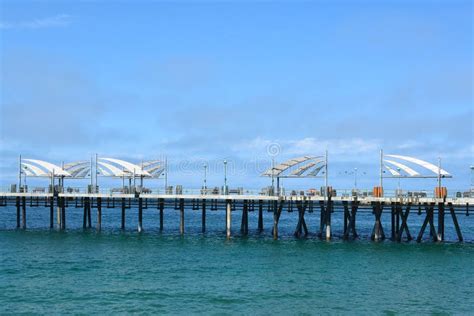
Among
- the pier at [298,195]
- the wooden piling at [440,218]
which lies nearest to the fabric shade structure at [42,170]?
the pier at [298,195]

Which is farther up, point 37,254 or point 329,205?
point 329,205

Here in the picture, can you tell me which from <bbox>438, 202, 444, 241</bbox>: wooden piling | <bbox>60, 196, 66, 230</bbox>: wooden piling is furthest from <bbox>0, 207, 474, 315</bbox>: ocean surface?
<bbox>60, 196, 66, 230</bbox>: wooden piling

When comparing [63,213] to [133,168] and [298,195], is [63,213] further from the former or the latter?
[298,195]

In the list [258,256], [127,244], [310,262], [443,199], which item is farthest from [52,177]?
[443,199]

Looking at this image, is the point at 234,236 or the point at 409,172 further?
the point at 234,236

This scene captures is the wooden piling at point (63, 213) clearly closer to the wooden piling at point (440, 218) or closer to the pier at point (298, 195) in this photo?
the pier at point (298, 195)

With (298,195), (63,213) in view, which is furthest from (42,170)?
(298,195)

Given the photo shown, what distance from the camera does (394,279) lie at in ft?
115

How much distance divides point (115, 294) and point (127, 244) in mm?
19913

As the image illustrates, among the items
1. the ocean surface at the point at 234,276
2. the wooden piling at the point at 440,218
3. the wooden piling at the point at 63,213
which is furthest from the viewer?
the wooden piling at the point at 63,213

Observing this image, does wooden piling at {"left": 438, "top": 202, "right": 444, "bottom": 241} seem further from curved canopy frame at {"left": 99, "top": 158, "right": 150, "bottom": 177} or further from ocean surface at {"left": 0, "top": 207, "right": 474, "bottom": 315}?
curved canopy frame at {"left": 99, "top": 158, "right": 150, "bottom": 177}

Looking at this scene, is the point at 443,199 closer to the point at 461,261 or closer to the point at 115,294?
the point at 461,261

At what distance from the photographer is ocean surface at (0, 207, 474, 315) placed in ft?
94.5

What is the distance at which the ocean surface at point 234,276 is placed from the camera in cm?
2880
